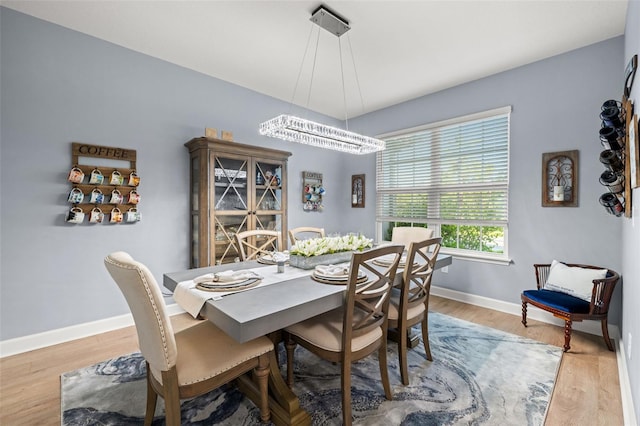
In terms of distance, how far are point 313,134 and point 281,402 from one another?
1.93 m

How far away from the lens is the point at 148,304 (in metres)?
1.19

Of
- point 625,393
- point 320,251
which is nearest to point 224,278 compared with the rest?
point 320,251

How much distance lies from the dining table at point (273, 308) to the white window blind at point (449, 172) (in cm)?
221

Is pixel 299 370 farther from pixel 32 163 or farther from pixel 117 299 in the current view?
pixel 32 163

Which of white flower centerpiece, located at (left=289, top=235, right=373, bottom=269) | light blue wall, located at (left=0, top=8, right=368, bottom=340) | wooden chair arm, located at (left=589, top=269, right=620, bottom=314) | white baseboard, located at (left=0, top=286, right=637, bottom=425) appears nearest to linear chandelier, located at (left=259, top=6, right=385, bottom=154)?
white flower centerpiece, located at (left=289, top=235, right=373, bottom=269)

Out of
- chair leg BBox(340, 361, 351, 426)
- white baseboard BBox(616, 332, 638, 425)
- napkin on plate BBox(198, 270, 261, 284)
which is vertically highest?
napkin on plate BBox(198, 270, 261, 284)

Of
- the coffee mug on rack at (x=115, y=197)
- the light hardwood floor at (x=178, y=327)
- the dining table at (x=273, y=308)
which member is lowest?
the light hardwood floor at (x=178, y=327)

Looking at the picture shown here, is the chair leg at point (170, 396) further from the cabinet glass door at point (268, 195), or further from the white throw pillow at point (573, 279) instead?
the white throw pillow at point (573, 279)

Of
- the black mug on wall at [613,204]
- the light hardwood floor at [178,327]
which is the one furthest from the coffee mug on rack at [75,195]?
the black mug on wall at [613,204]

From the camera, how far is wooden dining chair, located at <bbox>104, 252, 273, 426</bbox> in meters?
1.20

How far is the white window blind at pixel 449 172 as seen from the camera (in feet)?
11.1

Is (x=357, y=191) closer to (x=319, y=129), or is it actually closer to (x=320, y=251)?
(x=319, y=129)

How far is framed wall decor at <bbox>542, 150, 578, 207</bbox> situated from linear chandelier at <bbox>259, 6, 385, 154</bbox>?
1.84 meters

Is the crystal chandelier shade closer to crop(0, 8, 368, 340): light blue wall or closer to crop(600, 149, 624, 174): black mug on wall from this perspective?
crop(0, 8, 368, 340): light blue wall
